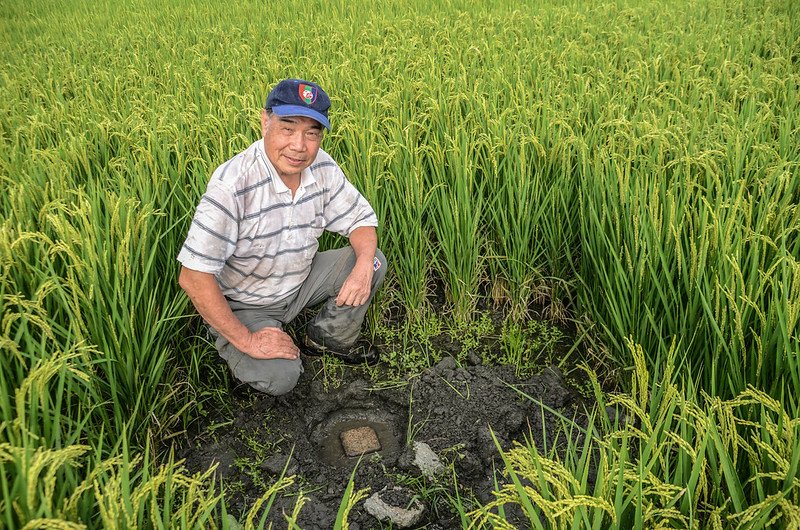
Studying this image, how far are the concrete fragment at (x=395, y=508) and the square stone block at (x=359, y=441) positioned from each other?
7.8 inches

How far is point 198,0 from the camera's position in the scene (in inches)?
297

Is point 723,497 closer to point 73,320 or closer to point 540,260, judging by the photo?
point 540,260

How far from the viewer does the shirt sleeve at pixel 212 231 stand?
1.76 meters

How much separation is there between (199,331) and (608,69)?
10.3ft

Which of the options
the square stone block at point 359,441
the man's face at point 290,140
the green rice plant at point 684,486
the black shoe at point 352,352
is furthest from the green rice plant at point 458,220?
the green rice plant at point 684,486

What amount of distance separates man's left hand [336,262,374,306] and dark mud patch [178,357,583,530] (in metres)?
0.32

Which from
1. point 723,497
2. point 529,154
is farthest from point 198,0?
point 723,497

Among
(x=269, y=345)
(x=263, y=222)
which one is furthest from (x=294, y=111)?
(x=269, y=345)

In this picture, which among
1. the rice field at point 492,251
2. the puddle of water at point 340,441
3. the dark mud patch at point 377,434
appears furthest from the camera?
the puddle of water at point 340,441

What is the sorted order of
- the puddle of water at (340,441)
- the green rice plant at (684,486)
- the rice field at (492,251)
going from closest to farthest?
the green rice plant at (684,486)
the rice field at (492,251)
the puddle of water at (340,441)

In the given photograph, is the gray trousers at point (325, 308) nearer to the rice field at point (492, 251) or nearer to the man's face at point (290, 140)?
the rice field at point (492, 251)

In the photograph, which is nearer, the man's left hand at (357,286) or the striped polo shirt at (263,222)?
the striped polo shirt at (263,222)

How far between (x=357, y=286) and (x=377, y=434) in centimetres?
56

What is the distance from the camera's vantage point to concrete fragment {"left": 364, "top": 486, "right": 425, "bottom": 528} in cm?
169
